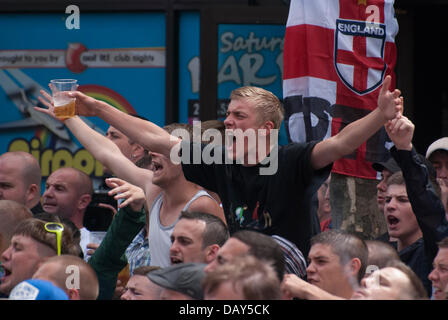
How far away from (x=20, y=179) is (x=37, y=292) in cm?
293

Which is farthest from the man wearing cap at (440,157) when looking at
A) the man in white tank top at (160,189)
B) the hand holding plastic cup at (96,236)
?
the hand holding plastic cup at (96,236)

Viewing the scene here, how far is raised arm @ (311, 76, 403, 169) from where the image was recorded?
3779 mm

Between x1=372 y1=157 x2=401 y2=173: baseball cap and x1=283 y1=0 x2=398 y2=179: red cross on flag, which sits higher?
x1=283 y1=0 x2=398 y2=179: red cross on flag

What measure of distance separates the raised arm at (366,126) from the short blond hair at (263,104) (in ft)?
1.57

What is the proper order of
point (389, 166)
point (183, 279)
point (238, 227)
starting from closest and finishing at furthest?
point (183, 279)
point (238, 227)
point (389, 166)

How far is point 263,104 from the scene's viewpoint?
173 inches

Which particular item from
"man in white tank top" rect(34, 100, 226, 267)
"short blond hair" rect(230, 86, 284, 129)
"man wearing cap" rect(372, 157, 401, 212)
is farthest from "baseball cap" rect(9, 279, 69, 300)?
"man wearing cap" rect(372, 157, 401, 212)

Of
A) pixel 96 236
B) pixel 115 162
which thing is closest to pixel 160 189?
pixel 115 162

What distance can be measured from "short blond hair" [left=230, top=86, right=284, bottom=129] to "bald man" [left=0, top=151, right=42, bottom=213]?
7.36 feet

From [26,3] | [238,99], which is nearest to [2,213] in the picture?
[238,99]

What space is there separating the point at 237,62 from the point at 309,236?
9.87 feet

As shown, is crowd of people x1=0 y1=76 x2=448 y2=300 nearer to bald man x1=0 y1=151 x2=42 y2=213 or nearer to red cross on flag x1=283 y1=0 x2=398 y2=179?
red cross on flag x1=283 y1=0 x2=398 y2=179

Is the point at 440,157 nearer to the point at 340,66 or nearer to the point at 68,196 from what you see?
the point at 340,66
